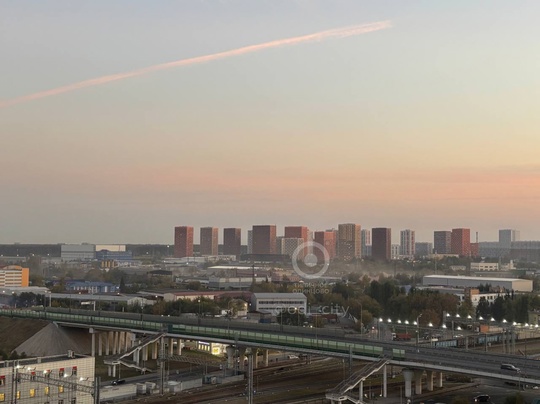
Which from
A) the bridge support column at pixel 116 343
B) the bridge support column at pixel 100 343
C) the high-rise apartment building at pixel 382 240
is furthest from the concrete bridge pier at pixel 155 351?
the high-rise apartment building at pixel 382 240

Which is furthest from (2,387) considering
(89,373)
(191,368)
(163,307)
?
(163,307)

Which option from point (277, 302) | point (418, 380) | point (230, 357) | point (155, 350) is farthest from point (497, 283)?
point (418, 380)

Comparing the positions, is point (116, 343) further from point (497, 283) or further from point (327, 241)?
point (327, 241)

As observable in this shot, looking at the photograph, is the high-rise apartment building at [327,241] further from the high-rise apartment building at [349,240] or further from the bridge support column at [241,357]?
the bridge support column at [241,357]

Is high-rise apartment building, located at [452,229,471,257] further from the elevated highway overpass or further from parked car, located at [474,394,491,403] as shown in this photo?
parked car, located at [474,394,491,403]

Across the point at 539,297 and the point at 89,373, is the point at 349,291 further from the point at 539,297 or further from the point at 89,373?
the point at 89,373

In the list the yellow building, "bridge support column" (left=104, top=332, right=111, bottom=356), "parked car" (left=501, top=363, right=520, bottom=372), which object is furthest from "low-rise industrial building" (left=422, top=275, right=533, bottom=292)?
the yellow building
